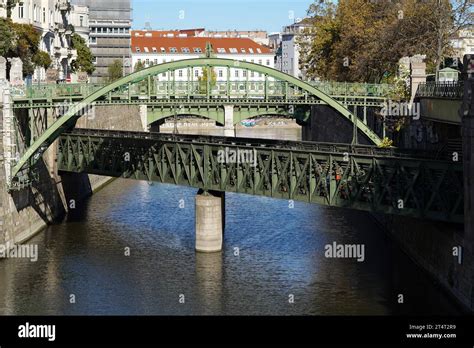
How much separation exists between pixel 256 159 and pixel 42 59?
44.3 metres

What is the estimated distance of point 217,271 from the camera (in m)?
53.5

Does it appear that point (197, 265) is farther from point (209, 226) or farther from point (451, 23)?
point (451, 23)

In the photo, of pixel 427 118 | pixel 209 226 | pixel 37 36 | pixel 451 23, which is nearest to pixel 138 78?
pixel 209 226

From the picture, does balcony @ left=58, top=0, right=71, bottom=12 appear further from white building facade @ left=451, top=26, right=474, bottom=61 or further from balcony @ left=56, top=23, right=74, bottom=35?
white building facade @ left=451, top=26, right=474, bottom=61

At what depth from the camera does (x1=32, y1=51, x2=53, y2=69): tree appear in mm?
93688

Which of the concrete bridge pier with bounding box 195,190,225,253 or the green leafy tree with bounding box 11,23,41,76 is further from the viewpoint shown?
the green leafy tree with bounding box 11,23,41,76

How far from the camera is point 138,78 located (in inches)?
2279

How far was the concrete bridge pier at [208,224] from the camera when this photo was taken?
57938mm

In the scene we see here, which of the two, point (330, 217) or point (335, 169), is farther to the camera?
point (330, 217)

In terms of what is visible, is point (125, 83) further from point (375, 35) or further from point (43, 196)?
point (375, 35)

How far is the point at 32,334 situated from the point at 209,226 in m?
23.6

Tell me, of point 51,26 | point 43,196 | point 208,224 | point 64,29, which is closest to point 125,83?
point 208,224

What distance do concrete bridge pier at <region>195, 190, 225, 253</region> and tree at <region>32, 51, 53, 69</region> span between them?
4008cm

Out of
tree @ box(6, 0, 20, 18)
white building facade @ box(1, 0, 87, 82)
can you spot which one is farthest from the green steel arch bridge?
white building facade @ box(1, 0, 87, 82)
